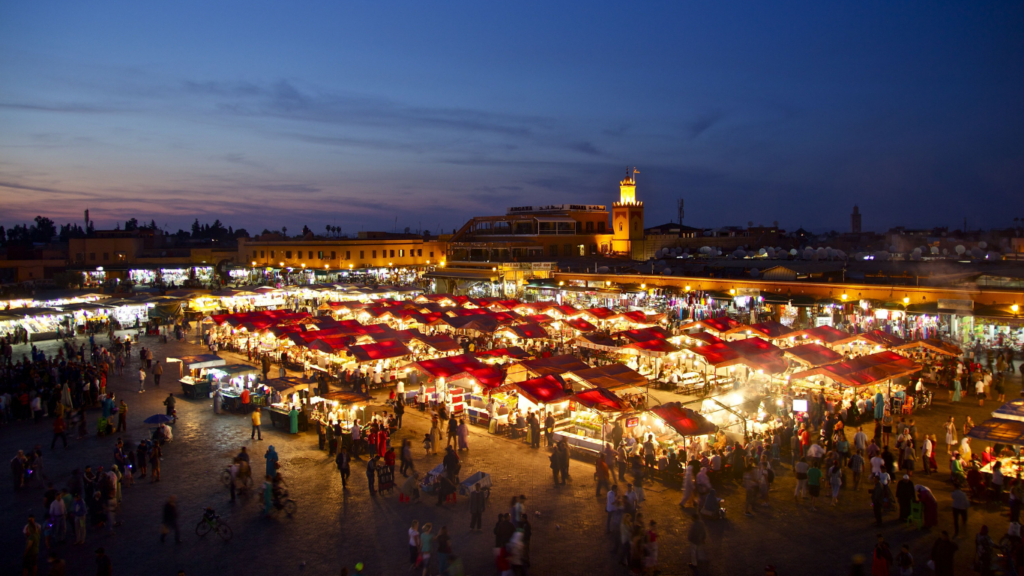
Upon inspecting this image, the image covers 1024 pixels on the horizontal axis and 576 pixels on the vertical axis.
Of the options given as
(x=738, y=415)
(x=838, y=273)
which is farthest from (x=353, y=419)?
(x=838, y=273)

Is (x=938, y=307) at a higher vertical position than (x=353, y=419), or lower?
higher

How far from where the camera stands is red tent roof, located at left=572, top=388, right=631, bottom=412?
12961mm

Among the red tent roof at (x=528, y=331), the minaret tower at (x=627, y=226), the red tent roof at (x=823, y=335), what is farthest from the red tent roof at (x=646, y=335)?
the minaret tower at (x=627, y=226)

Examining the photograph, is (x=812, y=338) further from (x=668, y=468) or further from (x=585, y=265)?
(x=585, y=265)

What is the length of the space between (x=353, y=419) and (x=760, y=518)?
29.4ft

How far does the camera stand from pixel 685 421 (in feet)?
39.1

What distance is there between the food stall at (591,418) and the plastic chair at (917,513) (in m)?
5.21

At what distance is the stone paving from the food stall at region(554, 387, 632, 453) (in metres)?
0.62

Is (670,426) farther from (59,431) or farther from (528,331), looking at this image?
(59,431)

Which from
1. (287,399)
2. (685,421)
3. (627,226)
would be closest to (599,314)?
(287,399)

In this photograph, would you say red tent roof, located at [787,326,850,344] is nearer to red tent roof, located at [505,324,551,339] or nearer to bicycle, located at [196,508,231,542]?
red tent roof, located at [505,324,551,339]

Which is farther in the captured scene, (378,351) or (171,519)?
(378,351)

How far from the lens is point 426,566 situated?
802cm

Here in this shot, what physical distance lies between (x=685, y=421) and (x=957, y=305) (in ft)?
58.2
